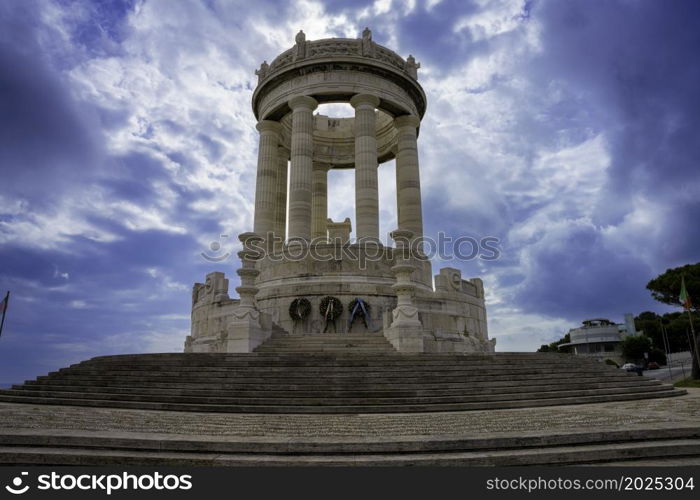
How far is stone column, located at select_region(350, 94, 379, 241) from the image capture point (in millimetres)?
33344

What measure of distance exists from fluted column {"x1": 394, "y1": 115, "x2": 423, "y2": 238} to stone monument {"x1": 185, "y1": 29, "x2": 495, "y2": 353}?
92mm

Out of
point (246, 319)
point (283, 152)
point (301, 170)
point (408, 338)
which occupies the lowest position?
point (408, 338)

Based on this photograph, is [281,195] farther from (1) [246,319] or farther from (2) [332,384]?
(2) [332,384]

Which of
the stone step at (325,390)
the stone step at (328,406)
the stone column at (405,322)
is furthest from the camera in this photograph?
the stone column at (405,322)

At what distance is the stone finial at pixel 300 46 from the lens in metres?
36.2

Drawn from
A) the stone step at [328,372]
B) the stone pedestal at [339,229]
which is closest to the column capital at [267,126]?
the stone pedestal at [339,229]

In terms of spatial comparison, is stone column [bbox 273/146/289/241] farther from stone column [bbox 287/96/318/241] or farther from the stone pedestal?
the stone pedestal

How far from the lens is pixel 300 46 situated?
36.6 m

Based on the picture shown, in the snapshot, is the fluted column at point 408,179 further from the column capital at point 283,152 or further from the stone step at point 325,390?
the stone step at point 325,390

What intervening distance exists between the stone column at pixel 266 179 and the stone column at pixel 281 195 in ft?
5.99

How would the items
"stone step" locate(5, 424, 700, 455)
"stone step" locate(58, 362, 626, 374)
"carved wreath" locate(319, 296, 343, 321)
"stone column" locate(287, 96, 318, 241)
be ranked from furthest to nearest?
"stone column" locate(287, 96, 318, 241) → "carved wreath" locate(319, 296, 343, 321) → "stone step" locate(58, 362, 626, 374) → "stone step" locate(5, 424, 700, 455)

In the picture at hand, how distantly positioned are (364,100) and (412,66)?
7.44 m

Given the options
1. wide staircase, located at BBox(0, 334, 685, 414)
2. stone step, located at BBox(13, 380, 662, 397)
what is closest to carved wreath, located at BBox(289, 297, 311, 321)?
wide staircase, located at BBox(0, 334, 685, 414)

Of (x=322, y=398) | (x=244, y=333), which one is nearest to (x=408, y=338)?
(x=244, y=333)
